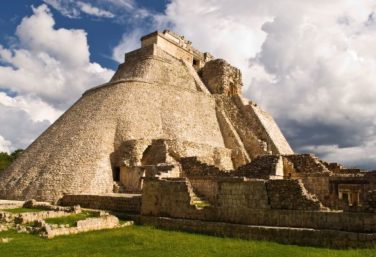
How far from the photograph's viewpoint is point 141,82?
32750 millimetres

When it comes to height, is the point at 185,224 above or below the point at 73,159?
below

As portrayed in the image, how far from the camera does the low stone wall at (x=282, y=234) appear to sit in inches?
437

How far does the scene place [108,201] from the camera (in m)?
19.6

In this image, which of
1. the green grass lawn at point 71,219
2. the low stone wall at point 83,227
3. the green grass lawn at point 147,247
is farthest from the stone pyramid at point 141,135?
the green grass lawn at point 147,247

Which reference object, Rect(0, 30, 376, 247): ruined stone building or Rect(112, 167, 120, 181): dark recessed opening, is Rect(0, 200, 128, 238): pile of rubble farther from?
Rect(112, 167, 120, 181): dark recessed opening

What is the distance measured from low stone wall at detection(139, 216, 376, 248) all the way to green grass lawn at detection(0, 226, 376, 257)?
534mm

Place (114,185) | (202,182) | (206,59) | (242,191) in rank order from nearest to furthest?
(242,191)
(202,182)
(114,185)
(206,59)

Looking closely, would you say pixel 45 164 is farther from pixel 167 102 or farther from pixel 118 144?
pixel 167 102

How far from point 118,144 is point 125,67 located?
1549 cm

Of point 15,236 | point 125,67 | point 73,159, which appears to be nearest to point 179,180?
point 15,236

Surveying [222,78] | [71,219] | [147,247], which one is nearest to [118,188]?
[71,219]

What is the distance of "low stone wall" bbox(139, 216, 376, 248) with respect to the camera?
1109 cm

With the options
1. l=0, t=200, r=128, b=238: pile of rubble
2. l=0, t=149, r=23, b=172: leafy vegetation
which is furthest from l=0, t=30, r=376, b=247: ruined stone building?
l=0, t=149, r=23, b=172: leafy vegetation

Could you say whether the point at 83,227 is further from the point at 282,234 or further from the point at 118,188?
the point at 118,188
